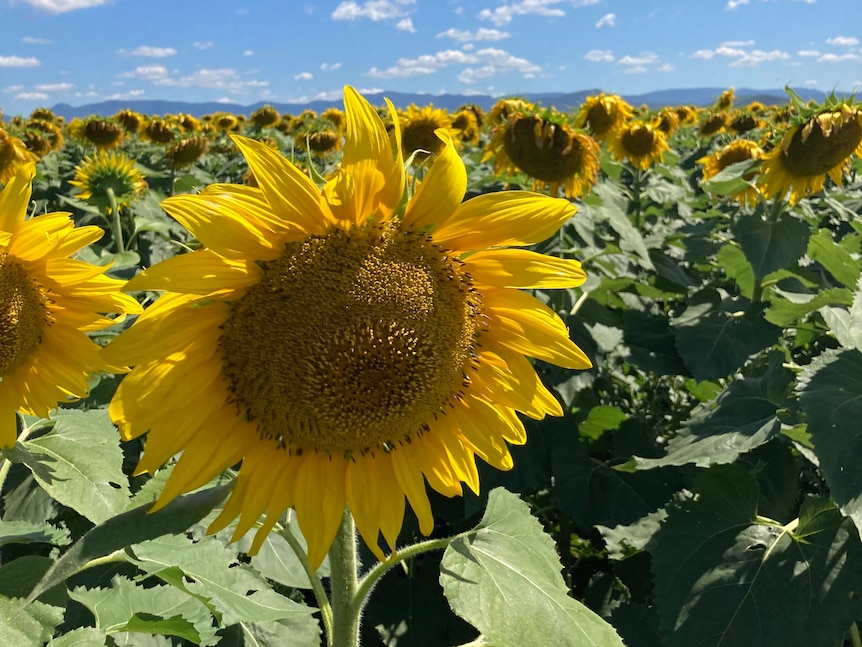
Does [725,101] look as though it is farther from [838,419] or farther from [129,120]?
[838,419]

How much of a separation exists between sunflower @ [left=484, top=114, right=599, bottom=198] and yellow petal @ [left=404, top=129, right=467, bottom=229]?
2.59 metres

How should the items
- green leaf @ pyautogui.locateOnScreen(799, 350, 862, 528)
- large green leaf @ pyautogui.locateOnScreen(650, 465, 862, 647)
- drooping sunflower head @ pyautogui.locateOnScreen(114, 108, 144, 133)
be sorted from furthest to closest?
1. drooping sunflower head @ pyautogui.locateOnScreen(114, 108, 144, 133)
2. large green leaf @ pyautogui.locateOnScreen(650, 465, 862, 647)
3. green leaf @ pyautogui.locateOnScreen(799, 350, 862, 528)

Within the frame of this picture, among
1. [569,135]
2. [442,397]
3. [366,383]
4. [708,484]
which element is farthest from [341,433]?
[569,135]

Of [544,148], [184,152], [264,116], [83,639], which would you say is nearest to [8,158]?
[184,152]

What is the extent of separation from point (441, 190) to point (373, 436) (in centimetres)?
43

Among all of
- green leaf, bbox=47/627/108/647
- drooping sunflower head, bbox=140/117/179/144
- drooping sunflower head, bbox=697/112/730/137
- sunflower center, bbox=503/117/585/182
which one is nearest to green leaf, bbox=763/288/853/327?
sunflower center, bbox=503/117/585/182

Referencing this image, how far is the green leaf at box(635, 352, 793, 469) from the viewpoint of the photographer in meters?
2.08

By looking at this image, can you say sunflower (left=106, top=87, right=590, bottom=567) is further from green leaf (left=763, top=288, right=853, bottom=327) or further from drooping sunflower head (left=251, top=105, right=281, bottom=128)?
drooping sunflower head (left=251, top=105, right=281, bottom=128)

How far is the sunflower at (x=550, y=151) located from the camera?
144 inches

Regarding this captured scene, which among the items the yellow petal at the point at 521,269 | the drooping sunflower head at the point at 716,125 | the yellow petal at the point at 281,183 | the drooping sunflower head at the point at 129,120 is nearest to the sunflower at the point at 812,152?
the yellow petal at the point at 521,269

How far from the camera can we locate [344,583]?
4.39ft

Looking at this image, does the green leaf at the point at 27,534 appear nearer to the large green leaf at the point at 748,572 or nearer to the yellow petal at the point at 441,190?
the yellow petal at the point at 441,190

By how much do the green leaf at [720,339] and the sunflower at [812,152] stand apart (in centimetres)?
70

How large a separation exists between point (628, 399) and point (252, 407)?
368 centimetres
